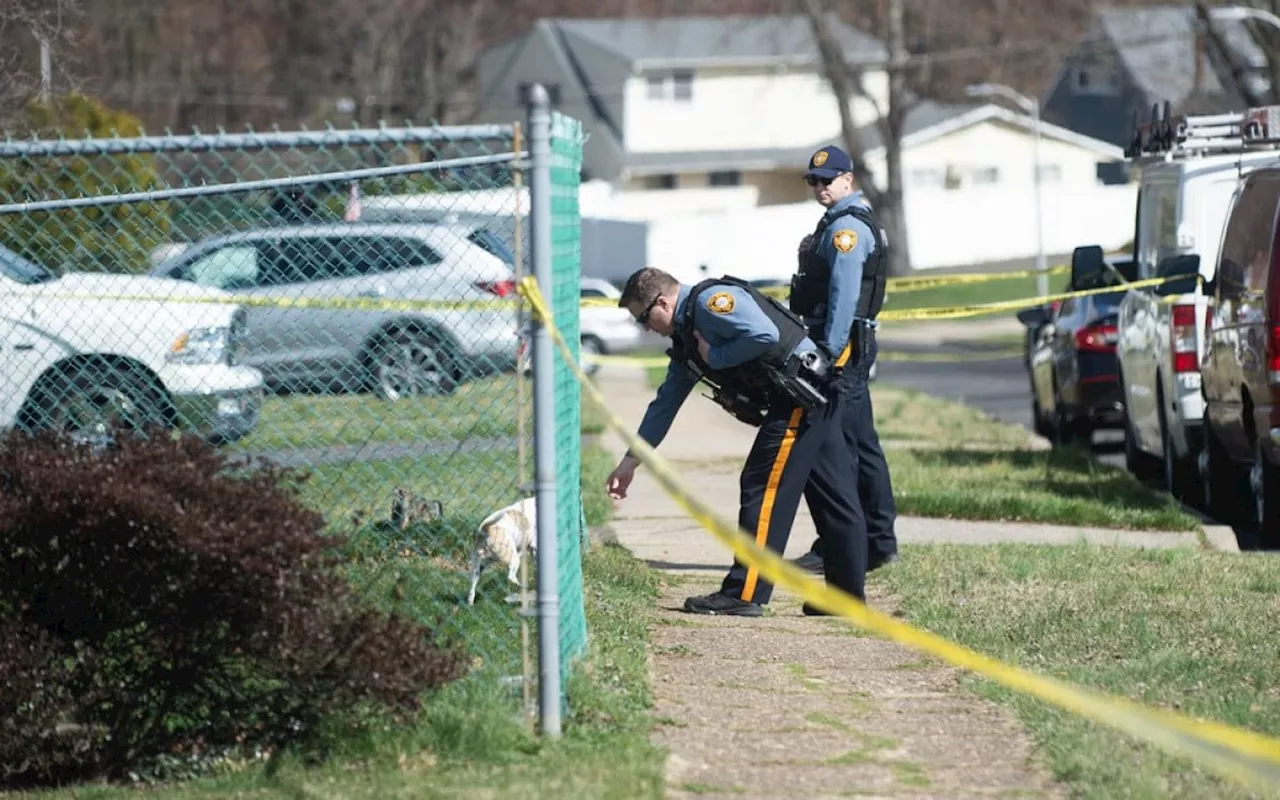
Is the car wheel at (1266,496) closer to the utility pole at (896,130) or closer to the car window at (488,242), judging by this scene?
the car window at (488,242)

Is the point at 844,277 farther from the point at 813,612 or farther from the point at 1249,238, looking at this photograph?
the point at 1249,238

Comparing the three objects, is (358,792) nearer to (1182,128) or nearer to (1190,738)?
(1190,738)

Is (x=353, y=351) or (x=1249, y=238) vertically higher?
(x=1249, y=238)

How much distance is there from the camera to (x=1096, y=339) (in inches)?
581

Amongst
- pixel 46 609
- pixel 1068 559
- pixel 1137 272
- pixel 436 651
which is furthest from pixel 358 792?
pixel 1137 272

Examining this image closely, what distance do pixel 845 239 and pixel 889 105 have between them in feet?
134

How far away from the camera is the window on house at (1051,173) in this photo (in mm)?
57906

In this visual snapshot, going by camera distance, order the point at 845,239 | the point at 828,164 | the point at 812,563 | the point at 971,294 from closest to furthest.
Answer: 1. the point at 845,239
2. the point at 828,164
3. the point at 812,563
4. the point at 971,294

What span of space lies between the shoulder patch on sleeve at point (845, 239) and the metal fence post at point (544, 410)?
2888mm

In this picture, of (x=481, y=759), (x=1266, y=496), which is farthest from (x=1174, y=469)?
A: (x=481, y=759)

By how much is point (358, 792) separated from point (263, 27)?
59.8 meters

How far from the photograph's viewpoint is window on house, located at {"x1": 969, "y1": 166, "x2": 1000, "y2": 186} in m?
59.1

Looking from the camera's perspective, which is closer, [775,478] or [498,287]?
[498,287]

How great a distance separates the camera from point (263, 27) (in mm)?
62219
